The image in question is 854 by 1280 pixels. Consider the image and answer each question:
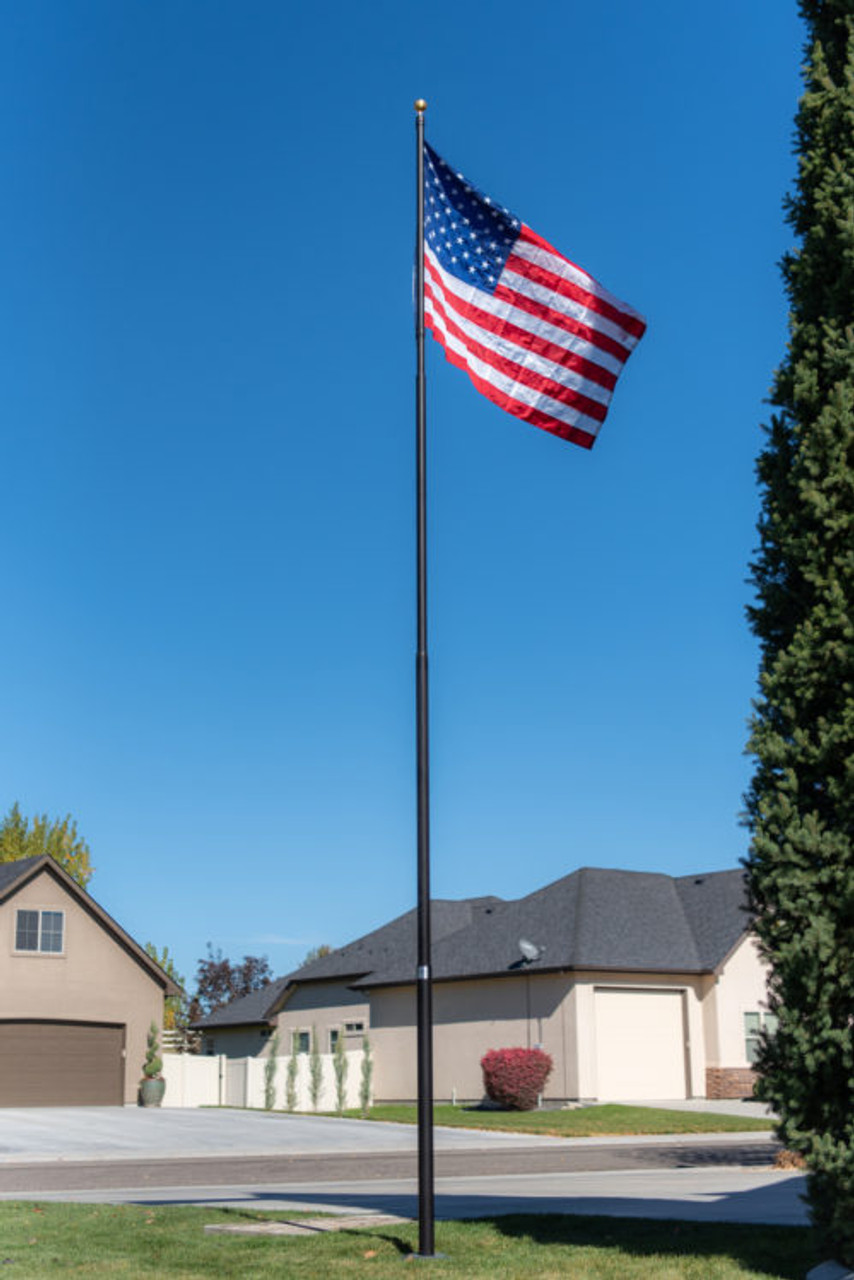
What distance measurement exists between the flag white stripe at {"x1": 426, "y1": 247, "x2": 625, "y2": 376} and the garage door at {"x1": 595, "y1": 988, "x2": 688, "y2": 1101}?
28036 millimetres

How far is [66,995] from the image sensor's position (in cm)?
4016

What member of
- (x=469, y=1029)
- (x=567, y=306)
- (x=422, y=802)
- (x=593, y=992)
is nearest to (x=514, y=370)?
(x=567, y=306)

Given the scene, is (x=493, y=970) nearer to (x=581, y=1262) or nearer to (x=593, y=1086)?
(x=593, y=1086)

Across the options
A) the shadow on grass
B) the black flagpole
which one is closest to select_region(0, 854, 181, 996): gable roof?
the shadow on grass

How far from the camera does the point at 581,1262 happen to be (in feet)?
33.2

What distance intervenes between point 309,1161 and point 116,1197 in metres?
8.12

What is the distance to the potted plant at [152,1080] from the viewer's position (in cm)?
4012

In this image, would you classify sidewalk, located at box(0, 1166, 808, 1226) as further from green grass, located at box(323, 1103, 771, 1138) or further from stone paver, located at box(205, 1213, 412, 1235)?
green grass, located at box(323, 1103, 771, 1138)

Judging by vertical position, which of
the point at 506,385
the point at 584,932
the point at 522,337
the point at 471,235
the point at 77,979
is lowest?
the point at 77,979

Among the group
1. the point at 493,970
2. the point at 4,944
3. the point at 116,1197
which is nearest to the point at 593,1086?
the point at 493,970

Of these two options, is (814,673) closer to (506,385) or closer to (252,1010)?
(506,385)

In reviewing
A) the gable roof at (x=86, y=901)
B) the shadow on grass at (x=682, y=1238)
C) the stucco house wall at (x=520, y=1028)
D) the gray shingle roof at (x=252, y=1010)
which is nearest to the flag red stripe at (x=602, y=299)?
the shadow on grass at (x=682, y=1238)

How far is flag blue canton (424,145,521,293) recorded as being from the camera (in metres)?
13.0

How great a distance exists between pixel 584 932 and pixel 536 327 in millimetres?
28522
